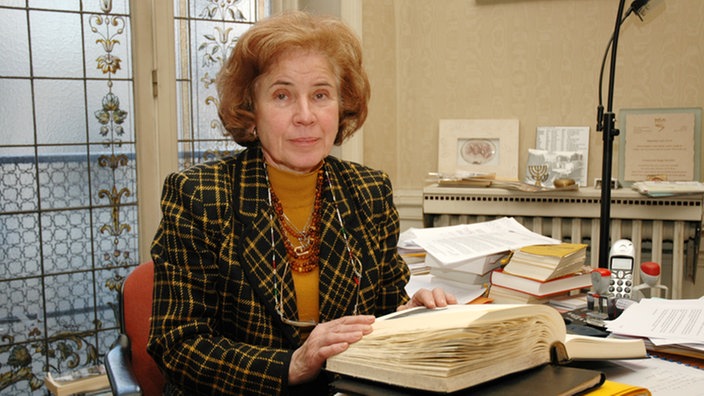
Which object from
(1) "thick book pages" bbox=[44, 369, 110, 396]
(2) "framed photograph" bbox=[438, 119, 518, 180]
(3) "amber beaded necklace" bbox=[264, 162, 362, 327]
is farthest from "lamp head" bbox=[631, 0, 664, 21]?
(1) "thick book pages" bbox=[44, 369, 110, 396]

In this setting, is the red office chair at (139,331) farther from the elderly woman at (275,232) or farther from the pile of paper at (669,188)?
the pile of paper at (669,188)

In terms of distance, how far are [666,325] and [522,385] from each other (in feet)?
1.78

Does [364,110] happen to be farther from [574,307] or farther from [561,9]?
[561,9]

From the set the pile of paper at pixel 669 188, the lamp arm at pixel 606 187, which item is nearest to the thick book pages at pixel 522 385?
the lamp arm at pixel 606 187

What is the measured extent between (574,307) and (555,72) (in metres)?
1.90

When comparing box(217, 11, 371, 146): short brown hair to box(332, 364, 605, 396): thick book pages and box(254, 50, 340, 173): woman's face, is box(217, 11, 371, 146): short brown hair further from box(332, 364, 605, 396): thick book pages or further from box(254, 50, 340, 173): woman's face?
box(332, 364, 605, 396): thick book pages

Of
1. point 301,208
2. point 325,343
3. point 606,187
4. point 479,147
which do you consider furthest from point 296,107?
point 479,147

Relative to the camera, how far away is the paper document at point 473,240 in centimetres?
155

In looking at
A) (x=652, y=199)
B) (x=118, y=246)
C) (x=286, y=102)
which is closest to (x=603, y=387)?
(x=286, y=102)

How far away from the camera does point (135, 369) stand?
1460 mm

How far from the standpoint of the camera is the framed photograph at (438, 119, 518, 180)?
3.11 m

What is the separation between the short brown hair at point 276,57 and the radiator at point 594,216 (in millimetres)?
1585

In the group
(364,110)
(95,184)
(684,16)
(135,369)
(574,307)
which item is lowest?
(135,369)

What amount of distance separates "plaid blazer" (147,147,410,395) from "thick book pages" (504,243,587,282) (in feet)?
0.93
